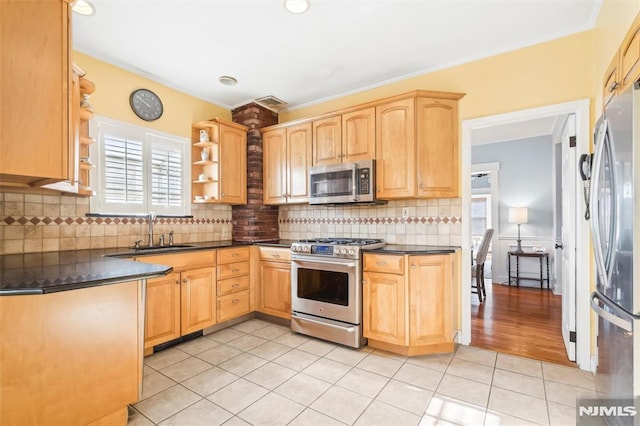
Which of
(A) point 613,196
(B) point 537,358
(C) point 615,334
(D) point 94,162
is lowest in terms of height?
(B) point 537,358

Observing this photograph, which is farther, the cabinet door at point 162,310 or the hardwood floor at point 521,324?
the hardwood floor at point 521,324

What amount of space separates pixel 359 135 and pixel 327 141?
1.31 feet

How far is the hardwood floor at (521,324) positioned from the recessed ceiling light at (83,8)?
4161 millimetres

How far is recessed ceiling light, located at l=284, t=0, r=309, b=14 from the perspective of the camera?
6.82ft

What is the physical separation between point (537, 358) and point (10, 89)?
3.83 m

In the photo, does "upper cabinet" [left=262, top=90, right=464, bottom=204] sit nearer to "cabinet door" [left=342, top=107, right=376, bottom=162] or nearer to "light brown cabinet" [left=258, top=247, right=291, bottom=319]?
"cabinet door" [left=342, top=107, right=376, bottom=162]

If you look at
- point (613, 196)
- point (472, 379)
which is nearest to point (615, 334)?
point (613, 196)

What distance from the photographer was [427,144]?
2.80 metres

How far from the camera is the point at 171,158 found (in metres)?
3.38

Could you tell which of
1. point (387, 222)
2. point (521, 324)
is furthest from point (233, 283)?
point (521, 324)

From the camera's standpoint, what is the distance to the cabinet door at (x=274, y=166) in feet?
12.2

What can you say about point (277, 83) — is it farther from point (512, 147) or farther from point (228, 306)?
point (512, 147)

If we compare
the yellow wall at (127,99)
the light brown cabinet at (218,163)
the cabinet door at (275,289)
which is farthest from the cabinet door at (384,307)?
the yellow wall at (127,99)

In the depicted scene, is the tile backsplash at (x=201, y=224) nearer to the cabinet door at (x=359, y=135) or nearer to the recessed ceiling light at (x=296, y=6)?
the cabinet door at (x=359, y=135)
